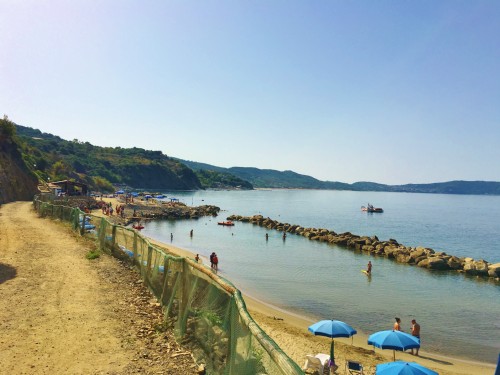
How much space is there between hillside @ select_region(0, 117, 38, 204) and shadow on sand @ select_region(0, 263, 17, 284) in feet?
120

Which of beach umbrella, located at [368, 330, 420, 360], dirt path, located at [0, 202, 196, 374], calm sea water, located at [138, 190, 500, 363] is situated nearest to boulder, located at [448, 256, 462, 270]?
calm sea water, located at [138, 190, 500, 363]

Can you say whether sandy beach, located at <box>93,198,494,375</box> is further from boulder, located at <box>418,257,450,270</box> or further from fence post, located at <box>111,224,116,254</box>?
boulder, located at <box>418,257,450,270</box>

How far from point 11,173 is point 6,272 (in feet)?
157

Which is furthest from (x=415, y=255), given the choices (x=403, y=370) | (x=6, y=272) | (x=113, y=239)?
(x=6, y=272)

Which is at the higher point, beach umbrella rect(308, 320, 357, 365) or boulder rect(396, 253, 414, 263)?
beach umbrella rect(308, 320, 357, 365)

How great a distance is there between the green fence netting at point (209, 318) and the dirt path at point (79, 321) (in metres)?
0.49

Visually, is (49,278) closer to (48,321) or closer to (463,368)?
(48,321)

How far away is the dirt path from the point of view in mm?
7777

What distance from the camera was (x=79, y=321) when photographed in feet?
32.9

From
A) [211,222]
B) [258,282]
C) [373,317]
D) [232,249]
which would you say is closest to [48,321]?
[373,317]

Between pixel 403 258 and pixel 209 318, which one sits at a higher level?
pixel 209 318

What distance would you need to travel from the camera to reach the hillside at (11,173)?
164 ft

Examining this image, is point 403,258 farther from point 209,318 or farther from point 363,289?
point 209,318

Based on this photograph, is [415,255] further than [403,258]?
No
